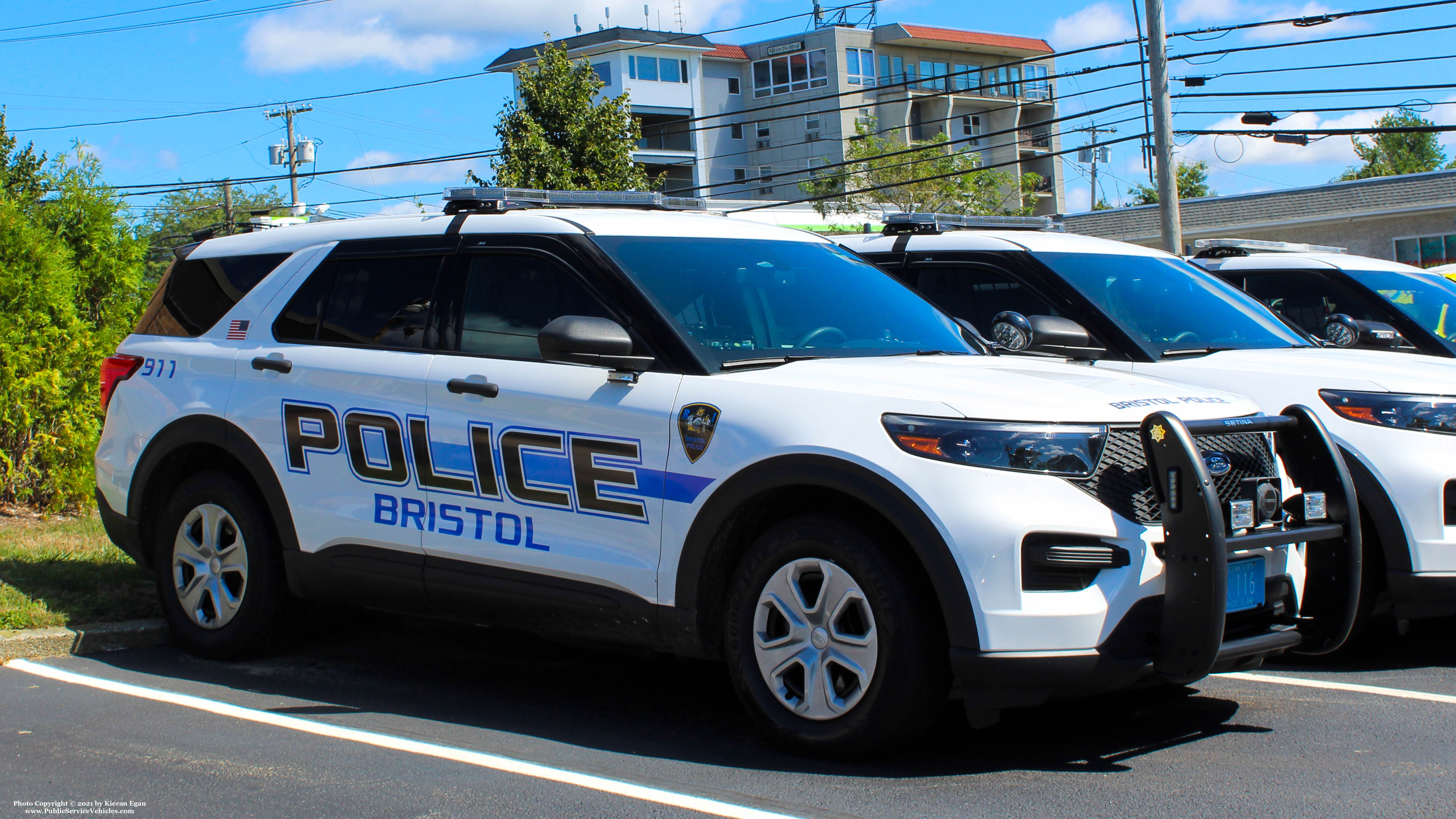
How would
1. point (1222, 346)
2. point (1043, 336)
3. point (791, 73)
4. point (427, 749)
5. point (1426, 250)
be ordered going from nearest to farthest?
point (427, 749)
point (1043, 336)
point (1222, 346)
point (1426, 250)
point (791, 73)

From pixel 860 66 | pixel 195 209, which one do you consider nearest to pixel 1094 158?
pixel 860 66

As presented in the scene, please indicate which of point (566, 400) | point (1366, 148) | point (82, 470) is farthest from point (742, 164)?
point (566, 400)

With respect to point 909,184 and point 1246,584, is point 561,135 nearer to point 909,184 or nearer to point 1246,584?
point 1246,584

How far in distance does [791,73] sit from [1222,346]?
214 ft

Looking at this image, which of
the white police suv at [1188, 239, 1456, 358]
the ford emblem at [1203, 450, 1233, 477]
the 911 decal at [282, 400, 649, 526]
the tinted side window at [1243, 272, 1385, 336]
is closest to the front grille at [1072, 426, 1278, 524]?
the ford emblem at [1203, 450, 1233, 477]

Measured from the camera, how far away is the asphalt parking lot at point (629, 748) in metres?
4.02

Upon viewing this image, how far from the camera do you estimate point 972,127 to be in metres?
73.2

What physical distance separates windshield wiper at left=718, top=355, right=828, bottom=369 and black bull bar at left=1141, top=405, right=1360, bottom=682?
130cm

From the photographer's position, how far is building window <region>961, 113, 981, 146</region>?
72.2 metres

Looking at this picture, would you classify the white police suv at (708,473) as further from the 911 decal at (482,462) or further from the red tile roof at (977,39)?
the red tile roof at (977,39)

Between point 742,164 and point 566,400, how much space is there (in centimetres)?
6945

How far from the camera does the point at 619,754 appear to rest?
4.61 meters

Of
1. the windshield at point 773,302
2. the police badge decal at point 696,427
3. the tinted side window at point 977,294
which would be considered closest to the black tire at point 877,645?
the police badge decal at point 696,427

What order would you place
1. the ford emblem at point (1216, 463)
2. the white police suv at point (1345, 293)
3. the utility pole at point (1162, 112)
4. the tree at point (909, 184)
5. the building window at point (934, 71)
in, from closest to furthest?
the ford emblem at point (1216, 463)
the white police suv at point (1345, 293)
the utility pole at point (1162, 112)
the tree at point (909, 184)
the building window at point (934, 71)
